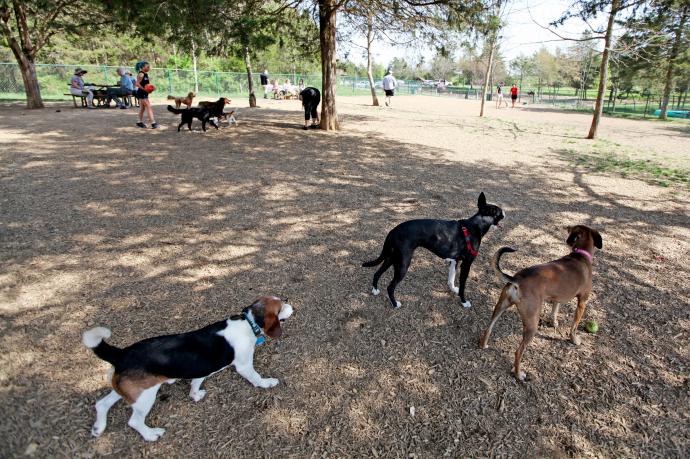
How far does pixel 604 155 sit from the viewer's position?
10.7 meters

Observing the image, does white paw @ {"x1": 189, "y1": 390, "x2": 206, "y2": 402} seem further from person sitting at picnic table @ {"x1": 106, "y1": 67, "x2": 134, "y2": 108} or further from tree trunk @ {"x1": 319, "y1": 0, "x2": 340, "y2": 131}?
person sitting at picnic table @ {"x1": 106, "y1": 67, "x2": 134, "y2": 108}

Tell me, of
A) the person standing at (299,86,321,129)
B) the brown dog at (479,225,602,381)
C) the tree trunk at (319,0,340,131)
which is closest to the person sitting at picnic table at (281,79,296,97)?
the person standing at (299,86,321,129)

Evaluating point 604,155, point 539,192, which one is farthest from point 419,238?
point 604,155

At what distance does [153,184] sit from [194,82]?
2627 centimetres

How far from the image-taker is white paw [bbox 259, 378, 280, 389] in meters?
2.67

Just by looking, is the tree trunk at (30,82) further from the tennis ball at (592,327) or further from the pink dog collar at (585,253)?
the tennis ball at (592,327)

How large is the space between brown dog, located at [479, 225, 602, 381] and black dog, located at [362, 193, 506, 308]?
0.57 meters

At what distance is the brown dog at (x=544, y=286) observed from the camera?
107 inches

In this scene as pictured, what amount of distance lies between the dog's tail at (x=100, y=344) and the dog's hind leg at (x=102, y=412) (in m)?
0.32

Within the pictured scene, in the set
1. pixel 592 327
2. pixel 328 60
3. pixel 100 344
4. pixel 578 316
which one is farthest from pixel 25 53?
pixel 592 327

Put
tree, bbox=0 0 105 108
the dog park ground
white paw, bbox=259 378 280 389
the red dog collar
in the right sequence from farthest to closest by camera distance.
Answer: tree, bbox=0 0 105 108 < the red dog collar < white paw, bbox=259 378 280 389 < the dog park ground

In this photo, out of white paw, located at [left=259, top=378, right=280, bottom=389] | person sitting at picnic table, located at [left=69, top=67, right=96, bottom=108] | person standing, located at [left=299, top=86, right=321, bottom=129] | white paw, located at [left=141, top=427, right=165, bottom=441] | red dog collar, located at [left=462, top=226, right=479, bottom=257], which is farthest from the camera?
person sitting at picnic table, located at [left=69, top=67, right=96, bottom=108]

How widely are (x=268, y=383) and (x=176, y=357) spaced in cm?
72

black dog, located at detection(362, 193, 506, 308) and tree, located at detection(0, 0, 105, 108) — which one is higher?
tree, located at detection(0, 0, 105, 108)
